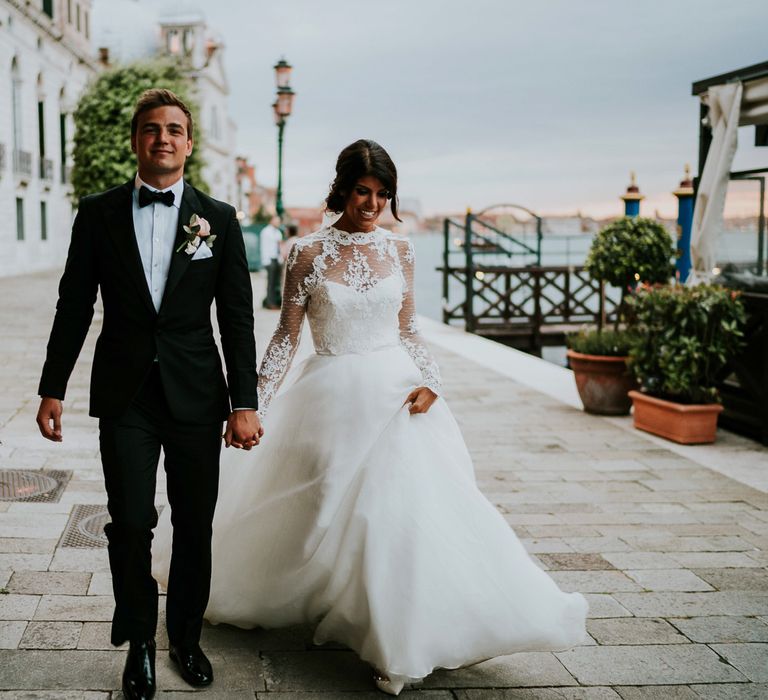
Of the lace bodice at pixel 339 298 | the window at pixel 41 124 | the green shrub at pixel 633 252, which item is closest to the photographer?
the lace bodice at pixel 339 298

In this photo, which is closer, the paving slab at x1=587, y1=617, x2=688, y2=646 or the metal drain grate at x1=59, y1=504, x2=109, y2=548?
the paving slab at x1=587, y1=617, x2=688, y2=646

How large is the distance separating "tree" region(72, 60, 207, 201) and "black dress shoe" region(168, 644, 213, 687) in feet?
48.9

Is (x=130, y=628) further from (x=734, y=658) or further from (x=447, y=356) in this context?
(x=447, y=356)

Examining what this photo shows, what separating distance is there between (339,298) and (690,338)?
4.96 metres

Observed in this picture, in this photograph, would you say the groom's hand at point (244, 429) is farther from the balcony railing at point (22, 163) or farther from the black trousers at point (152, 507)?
the balcony railing at point (22, 163)

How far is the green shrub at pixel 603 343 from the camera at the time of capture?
9048mm

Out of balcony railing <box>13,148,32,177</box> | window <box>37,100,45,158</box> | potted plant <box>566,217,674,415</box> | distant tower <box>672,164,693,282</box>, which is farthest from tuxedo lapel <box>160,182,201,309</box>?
window <box>37,100,45,158</box>

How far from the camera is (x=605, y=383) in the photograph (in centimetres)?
912

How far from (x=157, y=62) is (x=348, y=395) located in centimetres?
1708

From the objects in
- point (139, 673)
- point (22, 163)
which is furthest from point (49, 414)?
point (22, 163)

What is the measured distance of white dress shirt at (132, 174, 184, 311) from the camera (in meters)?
3.13

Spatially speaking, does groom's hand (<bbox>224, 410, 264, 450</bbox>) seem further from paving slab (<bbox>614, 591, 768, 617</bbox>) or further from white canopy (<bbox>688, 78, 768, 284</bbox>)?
white canopy (<bbox>688, 78, 768, 284</bbox>)

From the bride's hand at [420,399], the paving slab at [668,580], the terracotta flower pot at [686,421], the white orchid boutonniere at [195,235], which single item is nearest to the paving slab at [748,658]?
the paving slab at [668,580]

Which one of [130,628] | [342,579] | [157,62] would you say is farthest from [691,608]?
[157,62]
